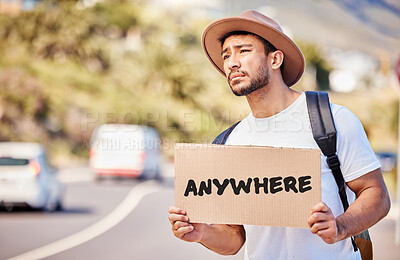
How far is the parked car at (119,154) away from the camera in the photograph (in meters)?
17.0

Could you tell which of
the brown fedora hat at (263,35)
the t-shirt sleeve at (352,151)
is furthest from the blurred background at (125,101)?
the t-shirt sleeve at (352,151)

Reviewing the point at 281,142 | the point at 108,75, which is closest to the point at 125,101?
the point at 108,75

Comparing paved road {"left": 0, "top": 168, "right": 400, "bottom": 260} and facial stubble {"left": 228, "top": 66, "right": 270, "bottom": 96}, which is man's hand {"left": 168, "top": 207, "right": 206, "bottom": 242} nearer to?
facial stubble {"left": 228, "top": 66, "right": 270, "bottom": 96}

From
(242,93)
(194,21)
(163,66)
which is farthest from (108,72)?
(242,93)

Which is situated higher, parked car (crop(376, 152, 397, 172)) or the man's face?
parked car (crop(376, 152, 397, 172))

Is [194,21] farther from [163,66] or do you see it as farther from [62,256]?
[62,256]

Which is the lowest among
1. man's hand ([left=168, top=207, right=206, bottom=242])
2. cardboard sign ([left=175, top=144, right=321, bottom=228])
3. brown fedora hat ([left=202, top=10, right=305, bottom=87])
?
man's hand ([left=168, top=207, right=206, bottom=242])

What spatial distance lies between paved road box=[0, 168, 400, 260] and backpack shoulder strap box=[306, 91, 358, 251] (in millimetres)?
5536

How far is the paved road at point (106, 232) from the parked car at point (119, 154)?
243 centimetres

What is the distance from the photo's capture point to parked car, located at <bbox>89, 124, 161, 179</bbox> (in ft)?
55.9

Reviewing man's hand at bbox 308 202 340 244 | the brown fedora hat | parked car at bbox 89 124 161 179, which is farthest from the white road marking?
man's hand at bbox 308 202 340 244

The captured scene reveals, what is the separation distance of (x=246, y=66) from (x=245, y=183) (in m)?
0.49

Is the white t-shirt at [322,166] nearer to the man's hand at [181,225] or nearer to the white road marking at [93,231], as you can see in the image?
the man's hand at [181,225]

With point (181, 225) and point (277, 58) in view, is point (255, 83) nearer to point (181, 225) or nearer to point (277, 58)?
point (277, 58)
